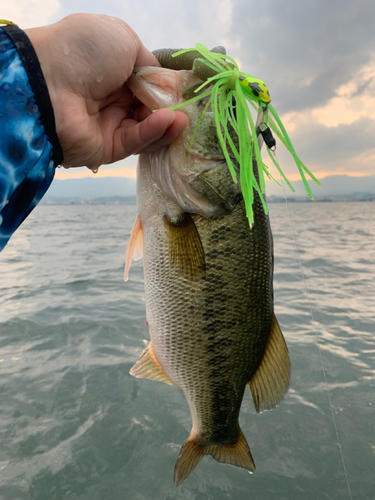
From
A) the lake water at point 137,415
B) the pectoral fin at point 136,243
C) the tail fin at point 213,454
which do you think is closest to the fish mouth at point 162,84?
the pectoral fin at point 136,243

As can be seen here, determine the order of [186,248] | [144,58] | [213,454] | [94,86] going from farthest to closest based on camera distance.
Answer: [213,454], [186,248], [144,58], [94,86]

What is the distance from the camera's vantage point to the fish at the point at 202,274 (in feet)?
6.28

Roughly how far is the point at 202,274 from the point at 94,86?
3.64 ft

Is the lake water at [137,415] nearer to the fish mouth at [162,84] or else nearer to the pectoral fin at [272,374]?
the pectoral fin at [272,374]

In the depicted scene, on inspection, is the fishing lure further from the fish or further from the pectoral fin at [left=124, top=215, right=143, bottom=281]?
the pectoral fin at [left=124, top=215, right=143, bottom=281]

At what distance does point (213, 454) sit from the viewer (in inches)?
93.0

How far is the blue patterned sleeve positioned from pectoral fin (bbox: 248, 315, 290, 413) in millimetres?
1569

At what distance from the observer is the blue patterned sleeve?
4.23 feet

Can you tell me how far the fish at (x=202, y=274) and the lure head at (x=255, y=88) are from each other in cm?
29

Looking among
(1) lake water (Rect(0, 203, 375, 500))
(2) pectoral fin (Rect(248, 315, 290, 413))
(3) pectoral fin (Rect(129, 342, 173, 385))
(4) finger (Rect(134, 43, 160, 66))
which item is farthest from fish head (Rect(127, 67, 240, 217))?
(1) lake water (Rect(0, 203, 375, 500))

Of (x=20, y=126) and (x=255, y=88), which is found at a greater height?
(x=255, y=88)

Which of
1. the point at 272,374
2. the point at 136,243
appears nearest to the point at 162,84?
the point at 136,243

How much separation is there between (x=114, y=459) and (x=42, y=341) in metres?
2.58

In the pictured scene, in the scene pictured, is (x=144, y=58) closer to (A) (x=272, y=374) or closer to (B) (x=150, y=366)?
(B) (x=150, y=366)
